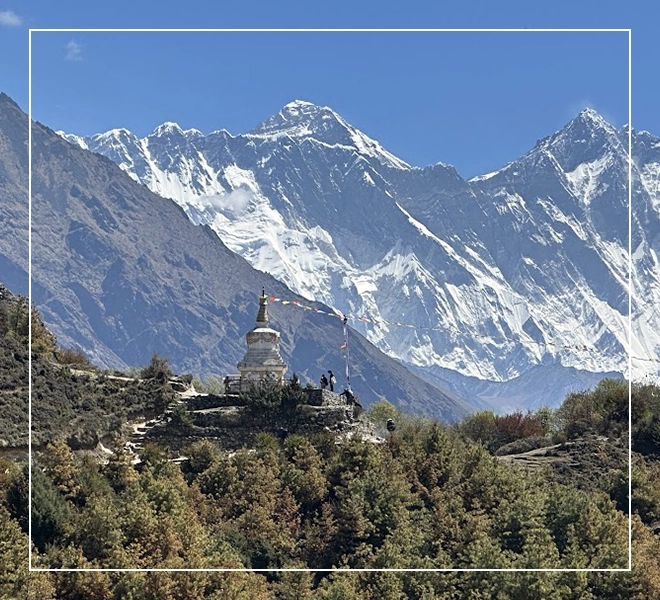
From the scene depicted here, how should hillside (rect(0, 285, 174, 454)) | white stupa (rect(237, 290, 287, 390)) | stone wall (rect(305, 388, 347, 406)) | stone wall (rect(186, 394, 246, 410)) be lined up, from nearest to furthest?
1. hillside (rect(0, 285, 174, 454))
2. stone wall (rect(186, 394, 246, 410))
3. stone wall (rect(305, 388, 347, 406))
4. white stupa (rect(237, 290, 287, 390))

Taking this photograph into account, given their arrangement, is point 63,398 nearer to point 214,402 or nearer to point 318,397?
point 214,402

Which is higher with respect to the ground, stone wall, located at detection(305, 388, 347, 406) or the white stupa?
the white stupa

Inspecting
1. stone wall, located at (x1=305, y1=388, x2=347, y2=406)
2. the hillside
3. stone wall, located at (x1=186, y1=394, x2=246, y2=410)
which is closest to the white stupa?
stone wall, located at (x1=186, y1=394, x2=246, y2=410)

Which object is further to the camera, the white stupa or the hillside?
the white stupa

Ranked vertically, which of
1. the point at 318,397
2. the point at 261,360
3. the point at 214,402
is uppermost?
the point at 261,360

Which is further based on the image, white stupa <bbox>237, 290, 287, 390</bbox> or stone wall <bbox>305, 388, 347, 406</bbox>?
white stupa <bbox>237, 290, 287, 390</bbox>

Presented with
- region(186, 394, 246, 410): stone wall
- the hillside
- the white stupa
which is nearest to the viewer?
the hillside

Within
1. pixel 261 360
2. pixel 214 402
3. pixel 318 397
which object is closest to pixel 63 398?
pixel 214 402

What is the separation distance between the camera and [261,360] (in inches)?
2889

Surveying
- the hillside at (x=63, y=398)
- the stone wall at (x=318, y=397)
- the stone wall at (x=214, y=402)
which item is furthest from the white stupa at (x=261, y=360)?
the hillside at (x=63, y=398)

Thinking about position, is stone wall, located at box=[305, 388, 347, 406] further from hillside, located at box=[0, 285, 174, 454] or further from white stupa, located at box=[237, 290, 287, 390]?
hillside, located at box=[0, 285, 174, 454]

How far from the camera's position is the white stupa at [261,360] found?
72812mm

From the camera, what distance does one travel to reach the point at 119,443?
6531 centimetres

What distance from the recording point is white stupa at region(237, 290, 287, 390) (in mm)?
72812
